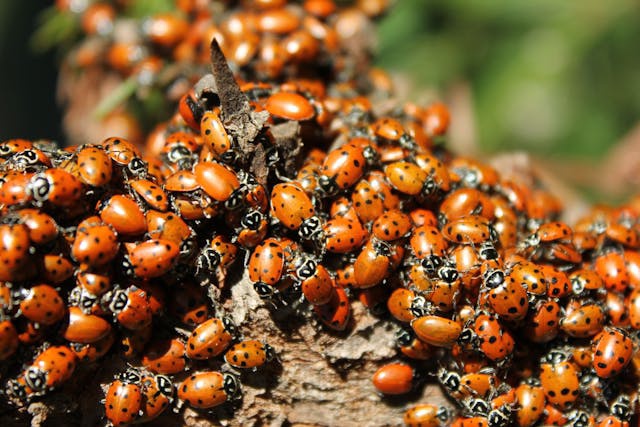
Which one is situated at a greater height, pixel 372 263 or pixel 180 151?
pixel 180 151

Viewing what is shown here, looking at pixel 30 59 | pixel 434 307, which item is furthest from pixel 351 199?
pixel 30 59

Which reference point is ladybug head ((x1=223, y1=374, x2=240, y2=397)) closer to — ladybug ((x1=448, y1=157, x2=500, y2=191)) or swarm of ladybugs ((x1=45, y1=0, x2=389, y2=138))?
ladybug ((x1=448, y1=157, x2=500, y2=191))

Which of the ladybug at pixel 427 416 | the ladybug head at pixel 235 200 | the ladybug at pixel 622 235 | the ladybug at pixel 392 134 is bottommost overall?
the ladybug at pixel 427 416

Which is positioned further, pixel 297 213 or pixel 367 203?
pixel 367 203

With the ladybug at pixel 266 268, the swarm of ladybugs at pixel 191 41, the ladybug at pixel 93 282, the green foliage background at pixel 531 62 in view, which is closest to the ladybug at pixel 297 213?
the ladybug at pixel 266 268

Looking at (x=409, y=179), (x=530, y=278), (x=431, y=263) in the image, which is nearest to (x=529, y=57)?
(x=409, y=179)

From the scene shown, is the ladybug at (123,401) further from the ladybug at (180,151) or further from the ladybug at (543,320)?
the ladybug at (543,320)

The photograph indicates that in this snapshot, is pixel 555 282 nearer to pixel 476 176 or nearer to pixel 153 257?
pixel 476 176
